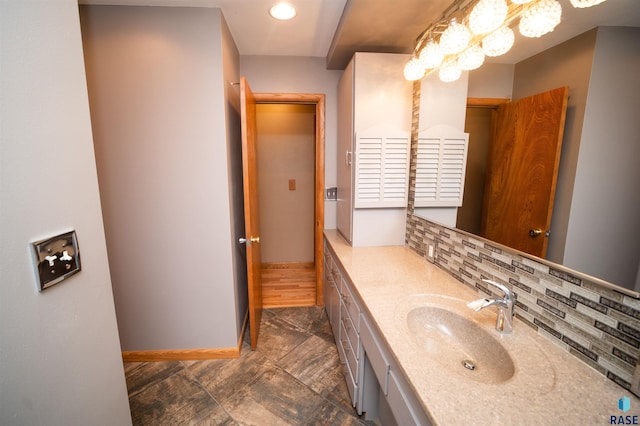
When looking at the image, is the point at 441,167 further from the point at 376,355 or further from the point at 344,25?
the point at 376,355

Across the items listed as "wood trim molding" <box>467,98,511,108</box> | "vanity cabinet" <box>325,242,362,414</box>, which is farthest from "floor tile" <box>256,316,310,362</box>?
"wood trim molding" <box>467,98,511,108</box>

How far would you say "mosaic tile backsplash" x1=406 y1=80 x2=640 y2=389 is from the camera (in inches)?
26.9

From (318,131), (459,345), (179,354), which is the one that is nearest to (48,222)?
(459,345)

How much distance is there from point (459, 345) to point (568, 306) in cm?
40

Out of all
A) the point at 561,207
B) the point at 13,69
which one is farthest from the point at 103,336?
Result: the point at 561,207

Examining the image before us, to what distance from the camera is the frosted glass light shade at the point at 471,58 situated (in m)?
1.20

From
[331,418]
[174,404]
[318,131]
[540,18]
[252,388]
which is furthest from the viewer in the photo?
[318,131]

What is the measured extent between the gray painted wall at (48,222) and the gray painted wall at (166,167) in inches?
34.4

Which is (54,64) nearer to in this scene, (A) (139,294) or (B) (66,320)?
Answer: (B) (66,320)

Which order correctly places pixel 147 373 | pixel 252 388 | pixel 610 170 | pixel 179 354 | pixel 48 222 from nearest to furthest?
pixel 48 222
pixel 610 170
pixel 252 388
pixel 147 373
pixel 179 354

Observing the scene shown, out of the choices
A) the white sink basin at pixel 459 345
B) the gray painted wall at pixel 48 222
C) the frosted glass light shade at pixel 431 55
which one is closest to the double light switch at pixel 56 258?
the gray painted wall at pixel 48 222

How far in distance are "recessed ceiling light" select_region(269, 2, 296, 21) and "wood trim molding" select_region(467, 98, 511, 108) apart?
1.21m

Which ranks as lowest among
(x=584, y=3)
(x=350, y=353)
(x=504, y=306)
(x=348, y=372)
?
(x=348, y=372)

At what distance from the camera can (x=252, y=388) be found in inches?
64.8
